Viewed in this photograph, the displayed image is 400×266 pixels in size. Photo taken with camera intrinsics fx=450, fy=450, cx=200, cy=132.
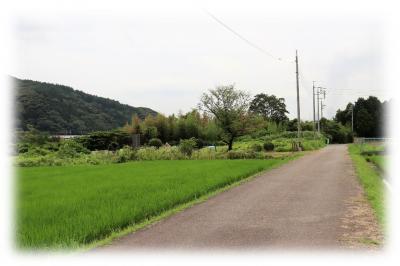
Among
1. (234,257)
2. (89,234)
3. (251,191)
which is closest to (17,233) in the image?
(89,234)

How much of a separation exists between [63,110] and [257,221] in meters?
61.2

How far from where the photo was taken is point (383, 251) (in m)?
6.19

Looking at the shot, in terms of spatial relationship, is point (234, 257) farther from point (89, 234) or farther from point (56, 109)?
point (56, 109)

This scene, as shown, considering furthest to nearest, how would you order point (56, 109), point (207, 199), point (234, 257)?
point (56, 109) → point (207, 199) → point (234, 257)

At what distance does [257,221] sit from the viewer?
8461mm

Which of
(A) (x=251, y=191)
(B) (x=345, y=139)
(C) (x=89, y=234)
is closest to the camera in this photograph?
(C) (x=89, y=234)

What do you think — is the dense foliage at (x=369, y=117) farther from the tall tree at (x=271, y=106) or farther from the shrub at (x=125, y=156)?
the shrub at (x=125, y=156)

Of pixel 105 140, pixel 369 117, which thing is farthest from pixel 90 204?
pixel 369 117

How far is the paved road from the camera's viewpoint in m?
6.79

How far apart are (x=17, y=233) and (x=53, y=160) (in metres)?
23.0

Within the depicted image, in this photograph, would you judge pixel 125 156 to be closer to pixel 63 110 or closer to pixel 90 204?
pixel 90 204

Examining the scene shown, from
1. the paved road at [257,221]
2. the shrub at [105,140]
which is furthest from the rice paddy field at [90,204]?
the shrub at [105,140]

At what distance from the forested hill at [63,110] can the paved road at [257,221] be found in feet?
132

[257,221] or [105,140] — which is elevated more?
[105,140]
